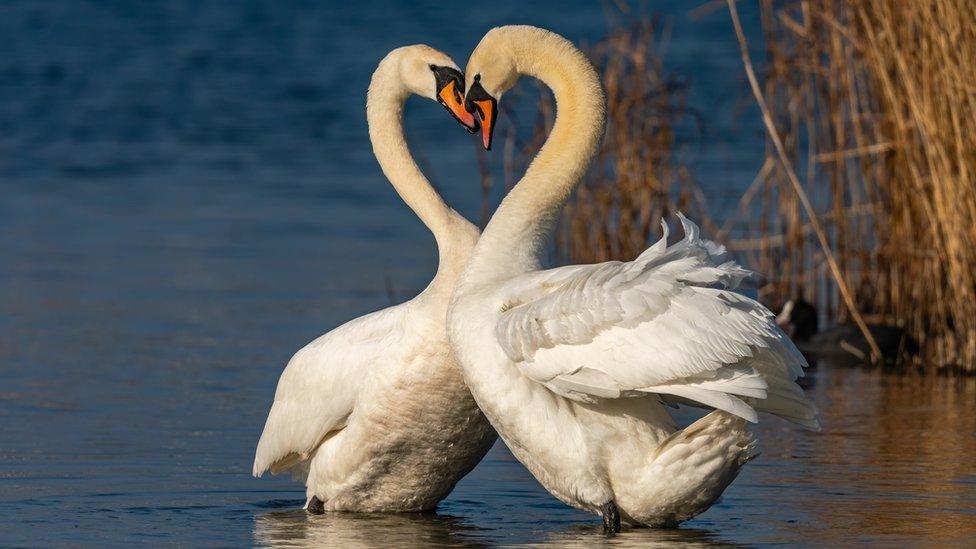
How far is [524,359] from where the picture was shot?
6.02 metres

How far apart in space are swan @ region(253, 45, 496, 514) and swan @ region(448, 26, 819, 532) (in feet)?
1.34

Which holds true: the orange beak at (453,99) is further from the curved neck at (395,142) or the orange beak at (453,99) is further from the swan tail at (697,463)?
the swan tail at (697,463)

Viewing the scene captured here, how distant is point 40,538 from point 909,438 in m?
3.84

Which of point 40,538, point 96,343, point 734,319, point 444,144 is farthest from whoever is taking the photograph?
point 444,144

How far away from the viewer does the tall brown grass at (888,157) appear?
889 cm

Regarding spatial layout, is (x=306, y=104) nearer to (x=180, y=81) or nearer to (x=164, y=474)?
(x=180, y=81)

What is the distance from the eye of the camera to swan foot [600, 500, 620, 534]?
Answer: 6.25 m

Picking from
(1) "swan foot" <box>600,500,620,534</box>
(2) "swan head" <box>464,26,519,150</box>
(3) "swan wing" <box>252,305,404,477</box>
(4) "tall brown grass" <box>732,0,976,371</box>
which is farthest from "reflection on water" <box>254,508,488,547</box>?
(4) "tall brown grass" <box>732,0,976,371</box>

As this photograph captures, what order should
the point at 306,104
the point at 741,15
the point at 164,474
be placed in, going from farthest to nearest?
the point at 741,15 < the point at 306,104 < the point at 164,474

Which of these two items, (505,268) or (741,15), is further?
(741,15)

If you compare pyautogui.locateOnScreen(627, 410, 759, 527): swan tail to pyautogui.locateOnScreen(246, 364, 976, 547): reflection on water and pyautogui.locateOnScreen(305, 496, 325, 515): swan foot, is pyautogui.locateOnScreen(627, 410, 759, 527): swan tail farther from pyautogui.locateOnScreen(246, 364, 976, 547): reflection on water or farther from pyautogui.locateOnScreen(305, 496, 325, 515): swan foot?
pyautogui.locateOnScreen(305, 496, 325, 515): swan foot

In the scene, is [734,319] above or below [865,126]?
below

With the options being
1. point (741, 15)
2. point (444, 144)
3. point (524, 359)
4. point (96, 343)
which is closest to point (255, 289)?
point (96, 343)

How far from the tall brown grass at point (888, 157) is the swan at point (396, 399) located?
2.81 m
